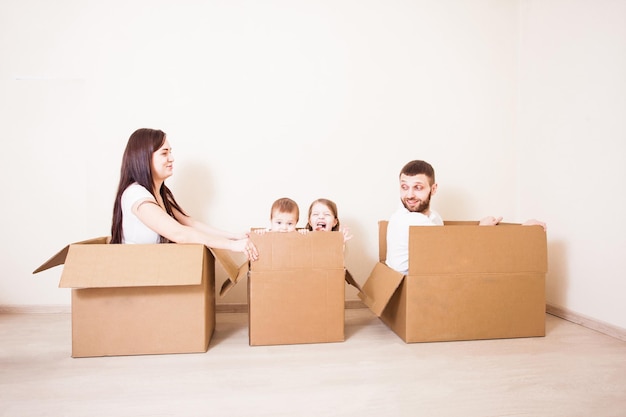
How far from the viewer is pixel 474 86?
93.9 inches

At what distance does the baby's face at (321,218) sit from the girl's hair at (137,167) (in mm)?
712

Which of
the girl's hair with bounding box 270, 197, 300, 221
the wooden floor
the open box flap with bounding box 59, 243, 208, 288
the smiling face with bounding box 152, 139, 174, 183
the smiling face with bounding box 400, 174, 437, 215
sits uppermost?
the smiling face with bounding box 152, 139, 174, 183

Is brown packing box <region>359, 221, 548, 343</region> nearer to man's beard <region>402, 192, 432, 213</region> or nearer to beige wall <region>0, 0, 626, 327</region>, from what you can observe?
man's beard <region>402, 192, 432, 213</region>

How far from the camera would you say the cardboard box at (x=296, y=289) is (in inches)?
62.1

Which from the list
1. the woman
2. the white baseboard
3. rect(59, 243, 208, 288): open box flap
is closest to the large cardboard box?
rect(59, 243, 208, 288): open box flap

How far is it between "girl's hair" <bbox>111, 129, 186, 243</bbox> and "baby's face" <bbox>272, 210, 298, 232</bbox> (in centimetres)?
51

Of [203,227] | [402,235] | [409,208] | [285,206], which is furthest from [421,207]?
[203,227]

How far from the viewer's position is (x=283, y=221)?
1.90 m

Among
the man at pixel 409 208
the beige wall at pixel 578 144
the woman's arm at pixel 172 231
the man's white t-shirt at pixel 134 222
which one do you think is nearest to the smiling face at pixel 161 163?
the man's white t-shirt at pixel 134 222

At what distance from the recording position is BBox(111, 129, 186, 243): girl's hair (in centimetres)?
171

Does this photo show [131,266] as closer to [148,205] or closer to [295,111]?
[148,205]

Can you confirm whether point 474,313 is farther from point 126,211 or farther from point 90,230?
point 90,230

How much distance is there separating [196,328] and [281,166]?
1.04 m

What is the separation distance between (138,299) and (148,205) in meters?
0.37
